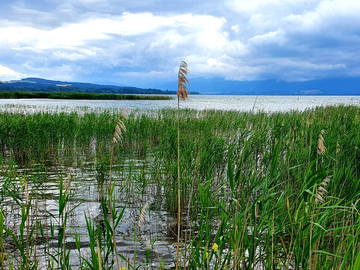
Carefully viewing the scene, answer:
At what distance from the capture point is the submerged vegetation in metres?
3.45

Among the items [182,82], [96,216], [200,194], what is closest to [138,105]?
[96,216]

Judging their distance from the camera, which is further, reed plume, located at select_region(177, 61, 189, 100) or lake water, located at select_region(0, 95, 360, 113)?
lake water, located at select_region(0, 95, 360, 113)

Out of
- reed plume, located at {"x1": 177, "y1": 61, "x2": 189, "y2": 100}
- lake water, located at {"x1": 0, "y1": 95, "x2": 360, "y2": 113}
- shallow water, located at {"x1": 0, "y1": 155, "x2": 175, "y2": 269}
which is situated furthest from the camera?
lake water, located at {"x1": 0, "y1": 95, "x2": 360, "y2": 113}

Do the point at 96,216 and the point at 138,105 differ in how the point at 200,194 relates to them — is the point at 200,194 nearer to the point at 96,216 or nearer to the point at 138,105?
the point at 96,216

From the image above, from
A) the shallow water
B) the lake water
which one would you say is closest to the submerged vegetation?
the shallow water

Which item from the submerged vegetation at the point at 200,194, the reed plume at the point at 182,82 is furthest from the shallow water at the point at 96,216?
the reed plume at the point at 182,82

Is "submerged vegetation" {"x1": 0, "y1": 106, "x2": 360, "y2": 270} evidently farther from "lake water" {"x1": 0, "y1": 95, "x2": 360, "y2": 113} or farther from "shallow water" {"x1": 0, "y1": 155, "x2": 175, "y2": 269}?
"lake water" {"x1": 0, "y1": 95, "x2": 360, "y2": 113}

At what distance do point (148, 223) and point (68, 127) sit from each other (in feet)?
25.8

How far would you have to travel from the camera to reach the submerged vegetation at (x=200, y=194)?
11.3ft

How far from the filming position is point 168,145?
980cm

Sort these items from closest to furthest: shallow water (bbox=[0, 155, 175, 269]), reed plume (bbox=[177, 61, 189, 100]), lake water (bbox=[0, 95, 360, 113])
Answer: reed plume (bbox=[177, 61, 189, 100]) → shallow water (bbox=[0, 155, 175, 269]) → lake water (bbox=[0, 95, 360, 113])

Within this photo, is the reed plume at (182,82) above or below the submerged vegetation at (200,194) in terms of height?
above

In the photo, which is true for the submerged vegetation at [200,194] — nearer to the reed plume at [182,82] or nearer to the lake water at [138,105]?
the reed plume at [182,82]

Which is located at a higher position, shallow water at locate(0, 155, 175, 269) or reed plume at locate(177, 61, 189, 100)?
reed plume at locate(177, 61, 189, 100)
